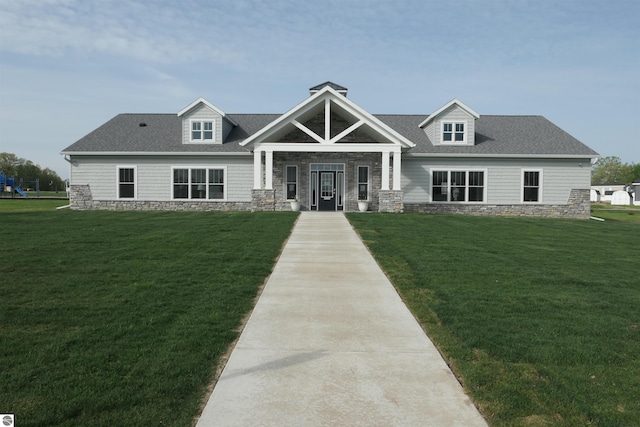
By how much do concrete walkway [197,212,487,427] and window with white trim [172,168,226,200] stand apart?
1748 centimetres

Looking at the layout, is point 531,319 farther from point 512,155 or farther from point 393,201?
point 512,155

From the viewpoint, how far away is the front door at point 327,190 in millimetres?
24141

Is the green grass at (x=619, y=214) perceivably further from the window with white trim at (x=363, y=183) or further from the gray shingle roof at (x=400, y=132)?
the window with white trim at (x=363, y=183)

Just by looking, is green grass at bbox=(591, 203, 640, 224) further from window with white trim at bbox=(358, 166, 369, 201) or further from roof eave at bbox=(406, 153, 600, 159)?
window with white trim at bbox=(358, 166, 369, 201)

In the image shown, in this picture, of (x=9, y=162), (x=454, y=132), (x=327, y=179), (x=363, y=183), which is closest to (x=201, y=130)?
(x=327, y=179)

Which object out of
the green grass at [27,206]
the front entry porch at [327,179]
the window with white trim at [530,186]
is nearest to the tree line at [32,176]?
the green grass at [27,206]

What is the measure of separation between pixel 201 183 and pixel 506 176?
15.5m

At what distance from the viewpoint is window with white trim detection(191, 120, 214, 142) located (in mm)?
24812

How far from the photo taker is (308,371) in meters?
4.27

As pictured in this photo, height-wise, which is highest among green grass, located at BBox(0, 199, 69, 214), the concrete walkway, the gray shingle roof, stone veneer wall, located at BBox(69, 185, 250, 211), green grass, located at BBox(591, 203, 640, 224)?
the gray shingle roof

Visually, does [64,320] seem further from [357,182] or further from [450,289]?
[357,182]

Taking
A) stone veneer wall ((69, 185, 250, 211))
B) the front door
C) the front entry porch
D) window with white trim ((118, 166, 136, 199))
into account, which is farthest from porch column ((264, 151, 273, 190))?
window with white trim ((118, 166, 136, 199))

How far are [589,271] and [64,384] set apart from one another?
887cm

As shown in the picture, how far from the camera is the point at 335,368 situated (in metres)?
4.36
